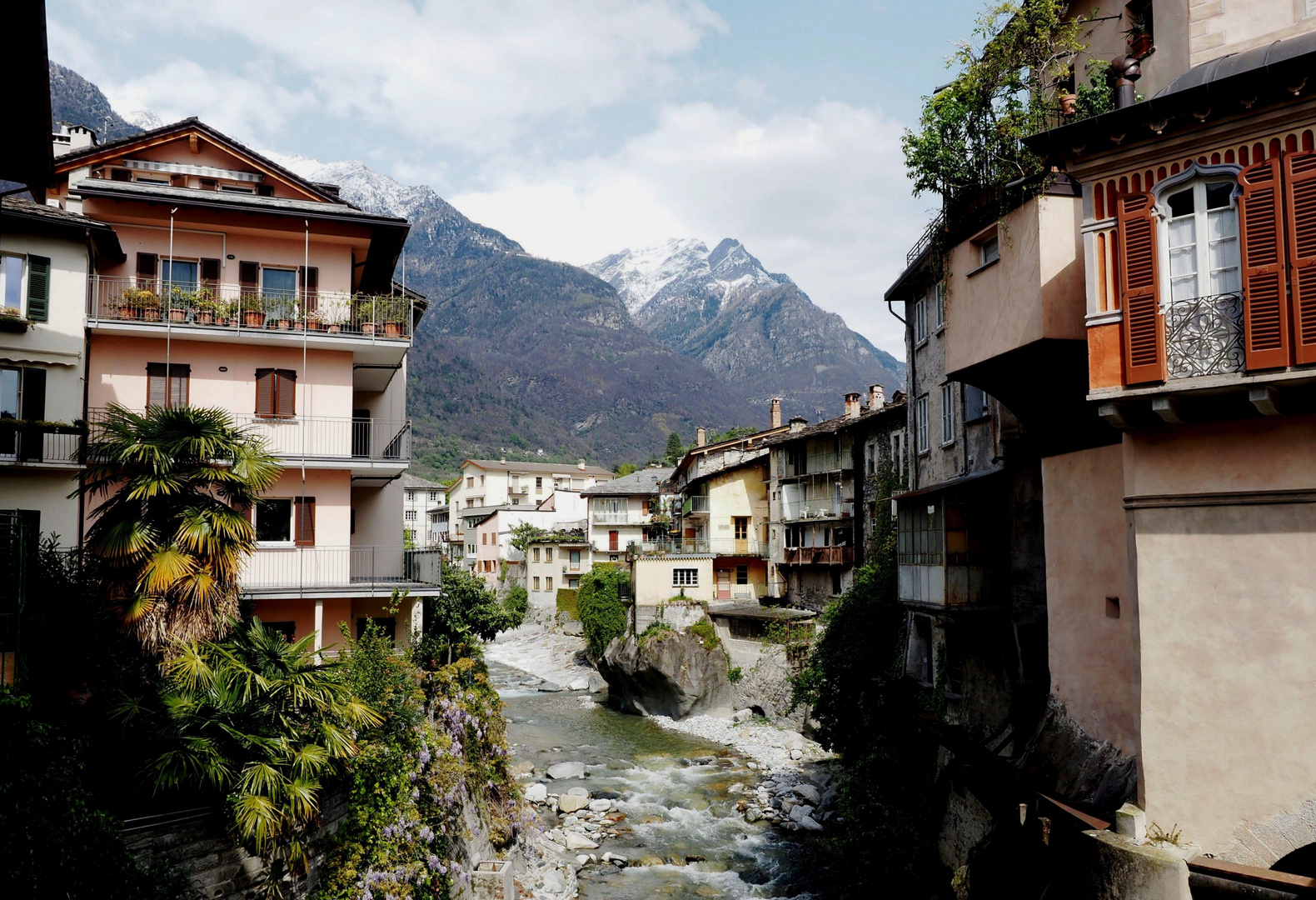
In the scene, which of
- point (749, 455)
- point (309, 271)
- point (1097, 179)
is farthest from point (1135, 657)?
point (749, 455)

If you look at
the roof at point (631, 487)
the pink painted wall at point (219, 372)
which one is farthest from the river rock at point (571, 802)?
the roof at point (631, 487)

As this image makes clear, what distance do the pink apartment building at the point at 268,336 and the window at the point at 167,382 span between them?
3 cm

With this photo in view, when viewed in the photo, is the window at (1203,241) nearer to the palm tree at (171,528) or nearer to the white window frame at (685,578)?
the palm tree at (171,528)

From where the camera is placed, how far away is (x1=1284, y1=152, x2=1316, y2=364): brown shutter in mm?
10188

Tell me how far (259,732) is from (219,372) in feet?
43.1

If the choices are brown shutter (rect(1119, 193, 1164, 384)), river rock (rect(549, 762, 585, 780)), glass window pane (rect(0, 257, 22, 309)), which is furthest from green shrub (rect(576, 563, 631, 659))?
brown shutter (rect(1119, 193, 1164, 384))

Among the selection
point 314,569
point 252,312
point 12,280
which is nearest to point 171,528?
point 314,569

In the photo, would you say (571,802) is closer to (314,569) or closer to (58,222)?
(314,569)

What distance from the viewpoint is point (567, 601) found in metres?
76.7

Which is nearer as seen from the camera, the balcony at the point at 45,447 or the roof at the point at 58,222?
the balcony at the point at 45,447

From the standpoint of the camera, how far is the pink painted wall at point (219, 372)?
2325cm

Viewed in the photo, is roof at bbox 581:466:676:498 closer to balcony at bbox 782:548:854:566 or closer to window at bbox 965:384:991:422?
balcony at bbox 782:548:854:566

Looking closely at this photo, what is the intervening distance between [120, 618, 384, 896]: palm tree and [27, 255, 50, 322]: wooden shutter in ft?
38.3

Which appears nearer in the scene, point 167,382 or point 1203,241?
point 1203,241
